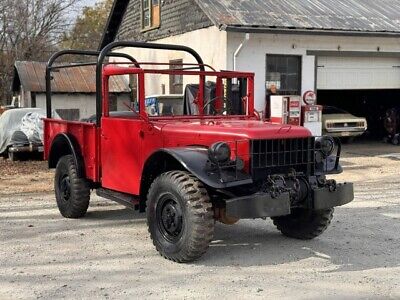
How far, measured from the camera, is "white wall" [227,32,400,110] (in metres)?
15.1

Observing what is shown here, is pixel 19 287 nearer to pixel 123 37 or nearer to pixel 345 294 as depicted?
pixel 345 294

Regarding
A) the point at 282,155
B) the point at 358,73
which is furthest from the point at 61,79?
the point at 282,155

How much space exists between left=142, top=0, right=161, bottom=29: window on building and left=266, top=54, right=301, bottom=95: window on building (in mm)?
4878

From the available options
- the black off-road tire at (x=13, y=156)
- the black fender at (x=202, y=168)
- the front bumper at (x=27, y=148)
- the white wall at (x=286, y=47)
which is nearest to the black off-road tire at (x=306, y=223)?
the black fender at (x=202, y=168)

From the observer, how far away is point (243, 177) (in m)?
5.41

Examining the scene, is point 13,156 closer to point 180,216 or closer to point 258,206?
point 180,216

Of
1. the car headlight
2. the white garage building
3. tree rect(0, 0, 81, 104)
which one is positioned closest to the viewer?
the car headlight

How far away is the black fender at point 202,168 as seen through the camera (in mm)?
5191

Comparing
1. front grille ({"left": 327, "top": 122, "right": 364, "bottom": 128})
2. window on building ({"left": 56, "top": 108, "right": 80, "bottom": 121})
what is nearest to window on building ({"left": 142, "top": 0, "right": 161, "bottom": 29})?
window on building ({"left": 56, "top": 108, "right": 80, "bottom": 121})

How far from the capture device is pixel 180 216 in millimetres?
5543

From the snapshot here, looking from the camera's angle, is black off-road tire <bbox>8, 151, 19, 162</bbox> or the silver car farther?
the silver car

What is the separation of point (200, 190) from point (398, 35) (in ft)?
42.5

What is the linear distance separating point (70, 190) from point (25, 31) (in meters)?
34.1

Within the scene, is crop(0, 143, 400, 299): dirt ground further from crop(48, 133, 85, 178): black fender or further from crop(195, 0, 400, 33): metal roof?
crop(195, 0, 400, 33): metal roof
